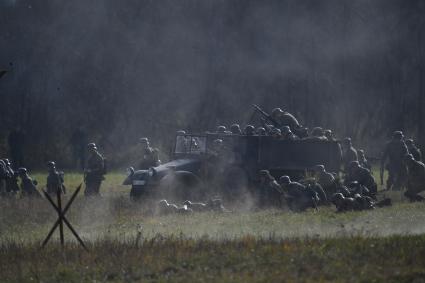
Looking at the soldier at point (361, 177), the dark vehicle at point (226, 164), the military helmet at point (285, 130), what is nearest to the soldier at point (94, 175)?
the dark vehicle at point (226, 164)

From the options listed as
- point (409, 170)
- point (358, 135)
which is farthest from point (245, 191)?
point (358, 135)

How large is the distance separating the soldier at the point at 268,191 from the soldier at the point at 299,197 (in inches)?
25.7

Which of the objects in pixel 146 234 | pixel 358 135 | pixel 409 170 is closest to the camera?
pixel 146 234

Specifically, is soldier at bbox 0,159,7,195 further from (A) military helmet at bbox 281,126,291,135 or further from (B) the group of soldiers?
(A) military helmet at bbox 281,126,291,135

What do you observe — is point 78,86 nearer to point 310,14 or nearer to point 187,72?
point 187,72

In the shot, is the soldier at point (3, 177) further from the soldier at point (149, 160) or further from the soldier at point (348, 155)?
the soldier at point (348, 155)

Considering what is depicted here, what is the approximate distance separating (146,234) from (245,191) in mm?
7578

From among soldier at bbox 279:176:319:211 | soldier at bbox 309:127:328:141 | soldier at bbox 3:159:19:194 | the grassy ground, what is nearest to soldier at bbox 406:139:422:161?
soldier at bbox 309:127:328:141

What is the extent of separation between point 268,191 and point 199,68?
29109mm

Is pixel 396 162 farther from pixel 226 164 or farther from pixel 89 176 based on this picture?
pixel 89 176

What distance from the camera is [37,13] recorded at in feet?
172

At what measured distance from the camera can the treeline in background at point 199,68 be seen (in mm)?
51844

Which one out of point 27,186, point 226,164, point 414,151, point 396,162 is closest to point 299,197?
point 226,164

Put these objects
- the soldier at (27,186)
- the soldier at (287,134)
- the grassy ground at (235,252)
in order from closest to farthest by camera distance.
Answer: the grassy ground at (235,252) < the soldier at (287,134) < the soldier at (27,186)
